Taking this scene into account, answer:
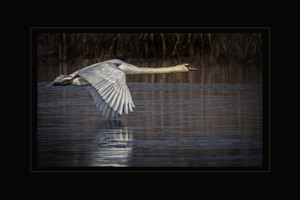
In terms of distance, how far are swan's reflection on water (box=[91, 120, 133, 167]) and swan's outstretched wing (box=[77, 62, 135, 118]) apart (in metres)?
0.39

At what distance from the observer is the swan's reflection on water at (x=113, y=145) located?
9039 millimetres

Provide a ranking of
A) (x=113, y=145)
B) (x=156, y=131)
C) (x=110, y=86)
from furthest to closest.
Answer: (x=156, y=131) < (x=110, y=86) < (x=113, y=145)

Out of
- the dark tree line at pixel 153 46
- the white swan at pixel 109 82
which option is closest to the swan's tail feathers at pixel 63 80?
the white swan at pixel 109 82

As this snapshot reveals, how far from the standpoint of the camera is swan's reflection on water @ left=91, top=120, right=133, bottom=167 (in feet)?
29.7

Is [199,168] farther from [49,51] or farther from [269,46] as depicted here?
[49,51]

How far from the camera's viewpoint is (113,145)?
32.6 ft

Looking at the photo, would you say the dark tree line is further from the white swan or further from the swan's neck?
the white swan

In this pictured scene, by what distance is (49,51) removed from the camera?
2498cm

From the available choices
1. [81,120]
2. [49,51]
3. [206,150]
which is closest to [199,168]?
[206,150]

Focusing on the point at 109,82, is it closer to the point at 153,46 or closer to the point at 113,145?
the point at 113,145

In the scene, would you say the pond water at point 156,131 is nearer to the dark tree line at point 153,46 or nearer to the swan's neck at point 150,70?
the swan's neck at point 150,70

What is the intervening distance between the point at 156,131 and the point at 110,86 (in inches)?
43.5

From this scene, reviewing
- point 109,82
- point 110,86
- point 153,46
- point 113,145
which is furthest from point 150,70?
point 153,46

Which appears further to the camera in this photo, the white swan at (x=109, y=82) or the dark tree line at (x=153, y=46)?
the dark tree line at (x=153, y=46)
